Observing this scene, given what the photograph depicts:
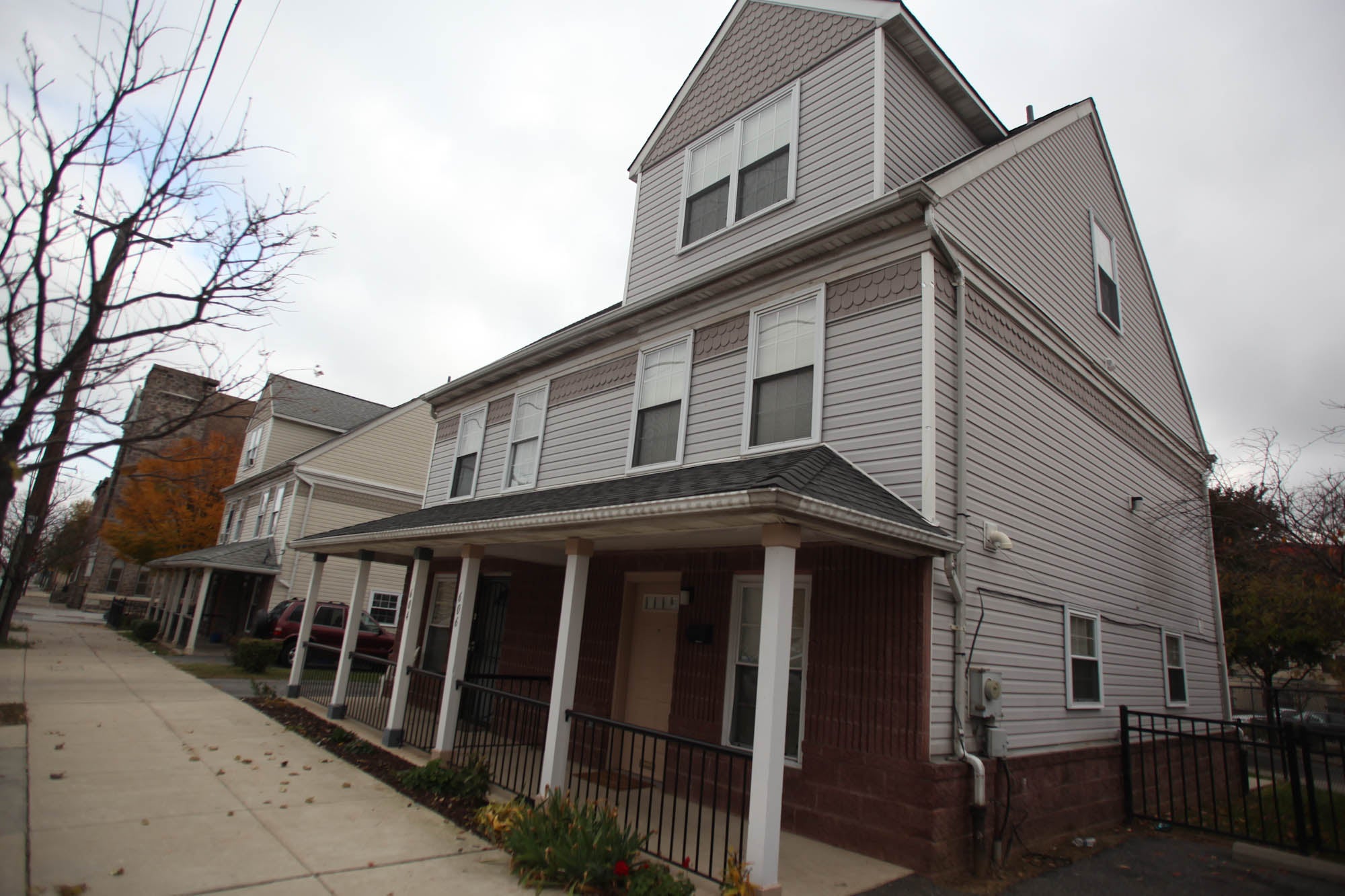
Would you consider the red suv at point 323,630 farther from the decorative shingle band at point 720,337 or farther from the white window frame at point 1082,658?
the white window frame at point 1082,658

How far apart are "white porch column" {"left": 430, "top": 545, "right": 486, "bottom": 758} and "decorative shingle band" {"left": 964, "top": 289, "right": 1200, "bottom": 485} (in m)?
6.02

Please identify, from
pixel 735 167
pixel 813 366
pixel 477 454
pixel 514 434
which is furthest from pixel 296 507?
pixel 813 366

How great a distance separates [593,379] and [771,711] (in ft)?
22.0

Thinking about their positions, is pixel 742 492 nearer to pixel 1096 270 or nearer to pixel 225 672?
pixel 1096 270

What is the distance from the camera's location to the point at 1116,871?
20.2ft

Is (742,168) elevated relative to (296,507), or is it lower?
elevated

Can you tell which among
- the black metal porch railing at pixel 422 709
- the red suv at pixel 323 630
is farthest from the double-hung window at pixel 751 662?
the red suv at pixel 323 630

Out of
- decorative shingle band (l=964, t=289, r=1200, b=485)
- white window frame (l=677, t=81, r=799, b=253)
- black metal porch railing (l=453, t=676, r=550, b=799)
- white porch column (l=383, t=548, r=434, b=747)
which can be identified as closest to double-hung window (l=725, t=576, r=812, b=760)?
black metal porch railing (l=453, t=676, r=550, b=799)

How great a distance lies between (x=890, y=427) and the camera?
6.62 meters

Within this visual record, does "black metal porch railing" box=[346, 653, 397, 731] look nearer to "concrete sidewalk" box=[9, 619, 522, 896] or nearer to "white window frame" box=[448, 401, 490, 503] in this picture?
"concrete sidewalk" box=[9, 619, 522, 896]

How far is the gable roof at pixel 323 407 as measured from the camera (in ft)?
85.4

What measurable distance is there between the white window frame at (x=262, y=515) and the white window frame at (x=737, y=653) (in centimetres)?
2143

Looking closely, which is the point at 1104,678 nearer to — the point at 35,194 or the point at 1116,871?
the point at 1116,871

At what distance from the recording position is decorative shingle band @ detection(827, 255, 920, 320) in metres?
6.84
